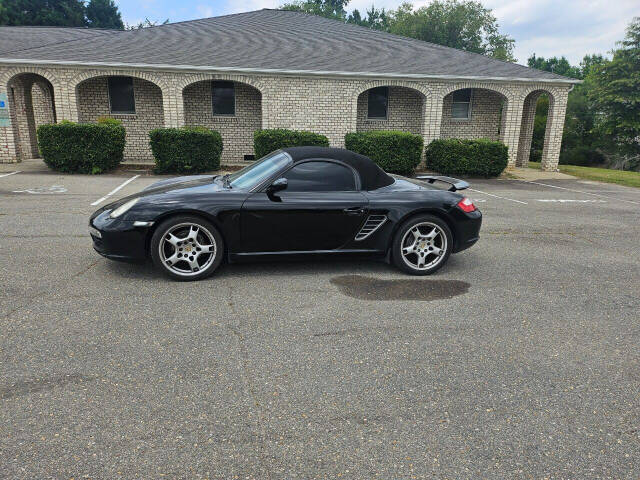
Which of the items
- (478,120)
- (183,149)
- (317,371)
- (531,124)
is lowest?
(317,371)

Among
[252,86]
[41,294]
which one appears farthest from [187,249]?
[252,86]

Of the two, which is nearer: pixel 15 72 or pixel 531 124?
pixel 15 72

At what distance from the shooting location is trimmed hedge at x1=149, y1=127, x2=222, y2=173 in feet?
45.8

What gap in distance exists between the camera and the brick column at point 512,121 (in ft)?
60.7

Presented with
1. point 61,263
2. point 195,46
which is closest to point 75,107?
point 195,46

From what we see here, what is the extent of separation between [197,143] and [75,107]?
17.7 ft

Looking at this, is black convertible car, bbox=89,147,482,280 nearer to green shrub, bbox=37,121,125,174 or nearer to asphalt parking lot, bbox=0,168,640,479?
asphalt parking lot, bbox=0,168,640,479

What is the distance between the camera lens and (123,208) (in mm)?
4562

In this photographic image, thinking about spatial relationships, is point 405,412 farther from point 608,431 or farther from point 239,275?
point 239,275

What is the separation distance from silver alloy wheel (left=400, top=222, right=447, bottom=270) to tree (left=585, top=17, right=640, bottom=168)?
108ft

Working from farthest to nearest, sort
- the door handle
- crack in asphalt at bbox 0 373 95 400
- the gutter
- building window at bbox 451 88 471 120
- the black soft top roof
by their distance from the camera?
building window at bbox 451 88 471 120
the gutter
the black soft top roof
the door handle
crack in asphalt at bbox 0 373 95 400

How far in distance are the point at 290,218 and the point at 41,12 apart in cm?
5145

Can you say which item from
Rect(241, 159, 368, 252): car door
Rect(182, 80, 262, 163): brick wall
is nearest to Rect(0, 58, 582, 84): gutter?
Rect(182, 80, 262, 163): brick wall

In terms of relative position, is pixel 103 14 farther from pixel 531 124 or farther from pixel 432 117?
pixel 531 124
